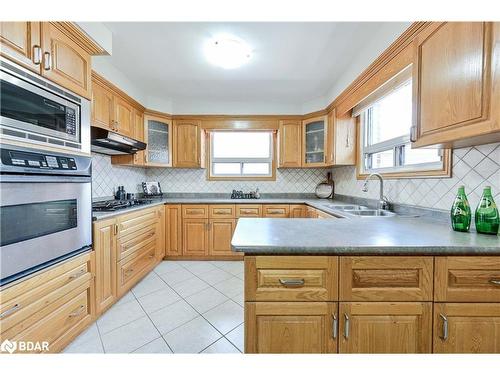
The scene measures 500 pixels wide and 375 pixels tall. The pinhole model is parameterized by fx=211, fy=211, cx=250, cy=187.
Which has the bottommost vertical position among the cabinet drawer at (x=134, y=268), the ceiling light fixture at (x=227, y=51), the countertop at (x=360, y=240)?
the cabinet drawer at (x=134, y=268)

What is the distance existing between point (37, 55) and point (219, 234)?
2541 millimetres

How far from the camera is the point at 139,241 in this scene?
2408 millimetres

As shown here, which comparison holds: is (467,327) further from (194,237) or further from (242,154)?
(242,154)

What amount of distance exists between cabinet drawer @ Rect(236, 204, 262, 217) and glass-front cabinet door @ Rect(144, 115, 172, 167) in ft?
4.29

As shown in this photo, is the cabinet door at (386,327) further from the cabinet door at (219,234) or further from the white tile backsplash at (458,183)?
the cabinet door at (219,234)

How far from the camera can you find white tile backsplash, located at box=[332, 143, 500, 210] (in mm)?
1234

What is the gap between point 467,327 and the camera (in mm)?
914

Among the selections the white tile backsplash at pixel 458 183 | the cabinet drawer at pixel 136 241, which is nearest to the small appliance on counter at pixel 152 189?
the cabinet drawer at pixel 136 241

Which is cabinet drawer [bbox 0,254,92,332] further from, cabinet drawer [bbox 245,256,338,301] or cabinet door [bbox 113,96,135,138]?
cabinet door [bbox 113,96,135,138]

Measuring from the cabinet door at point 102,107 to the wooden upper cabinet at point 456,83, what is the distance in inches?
106

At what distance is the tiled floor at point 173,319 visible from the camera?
1490mm

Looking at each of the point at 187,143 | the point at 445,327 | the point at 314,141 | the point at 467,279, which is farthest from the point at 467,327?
the point at 187,143
